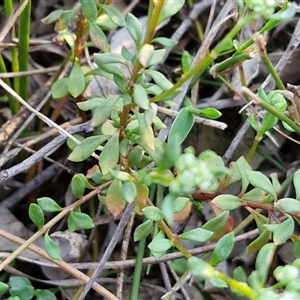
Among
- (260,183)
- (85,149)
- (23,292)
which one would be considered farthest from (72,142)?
(260,183)

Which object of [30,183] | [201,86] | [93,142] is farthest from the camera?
[201,86]

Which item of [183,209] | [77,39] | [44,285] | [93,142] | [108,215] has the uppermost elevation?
[77,39]

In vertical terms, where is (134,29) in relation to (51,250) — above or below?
above

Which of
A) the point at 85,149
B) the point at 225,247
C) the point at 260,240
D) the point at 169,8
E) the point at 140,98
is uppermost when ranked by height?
the point at 169,8

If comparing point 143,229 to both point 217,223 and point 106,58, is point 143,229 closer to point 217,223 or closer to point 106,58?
point 217,223

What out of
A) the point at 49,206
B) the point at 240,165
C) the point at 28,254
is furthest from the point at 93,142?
the point at 28,254

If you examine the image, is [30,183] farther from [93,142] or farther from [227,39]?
[227,39]

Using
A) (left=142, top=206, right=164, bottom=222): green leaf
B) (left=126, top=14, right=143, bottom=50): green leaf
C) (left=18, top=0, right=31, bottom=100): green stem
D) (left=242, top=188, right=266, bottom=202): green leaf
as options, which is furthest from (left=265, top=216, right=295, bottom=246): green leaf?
(left=18, top=0, right=31, bottom=100): green stem
